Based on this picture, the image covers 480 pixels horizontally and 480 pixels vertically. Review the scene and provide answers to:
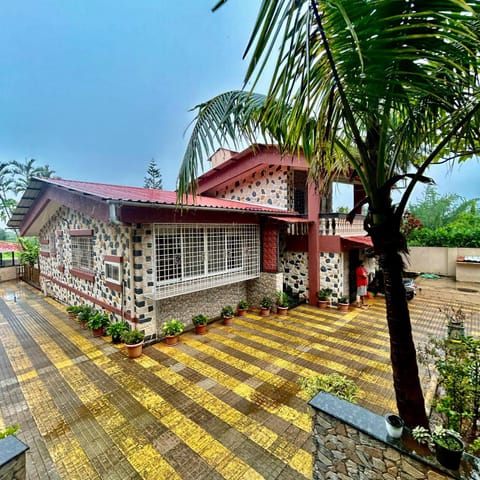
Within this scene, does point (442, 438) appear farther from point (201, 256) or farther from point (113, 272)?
point (113, 272)

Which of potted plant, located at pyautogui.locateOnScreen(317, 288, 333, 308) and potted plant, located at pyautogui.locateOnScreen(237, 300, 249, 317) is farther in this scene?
potted plant, located at pyautogui.locateOnScreen(317, 288, 333, 308)

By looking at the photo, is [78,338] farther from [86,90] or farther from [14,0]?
[86,90]

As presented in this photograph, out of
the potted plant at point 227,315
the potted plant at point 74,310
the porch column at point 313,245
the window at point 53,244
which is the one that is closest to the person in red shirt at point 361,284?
the porch column at point 313,245

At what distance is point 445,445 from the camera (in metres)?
2.26

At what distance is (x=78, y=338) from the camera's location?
26.3 ft

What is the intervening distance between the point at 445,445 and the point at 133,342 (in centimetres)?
651

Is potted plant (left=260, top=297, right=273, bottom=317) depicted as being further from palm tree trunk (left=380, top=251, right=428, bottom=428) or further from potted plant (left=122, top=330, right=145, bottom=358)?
palm tree trunk (left=380, top=251, right=428, bottom=428)

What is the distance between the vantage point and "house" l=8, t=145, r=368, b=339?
292 inches

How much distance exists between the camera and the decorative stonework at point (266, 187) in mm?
11641

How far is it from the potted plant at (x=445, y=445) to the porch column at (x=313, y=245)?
27.7 feet

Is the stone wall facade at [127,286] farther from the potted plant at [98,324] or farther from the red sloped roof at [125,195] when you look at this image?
the red sloped roof at [125,195]

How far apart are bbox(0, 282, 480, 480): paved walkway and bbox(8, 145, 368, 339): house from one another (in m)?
1.52

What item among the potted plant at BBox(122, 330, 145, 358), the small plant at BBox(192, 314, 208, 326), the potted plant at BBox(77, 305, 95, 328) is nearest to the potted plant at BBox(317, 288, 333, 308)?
the small plant at BBox(192, 314, 208, 326)

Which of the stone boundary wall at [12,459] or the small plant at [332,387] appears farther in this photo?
the small plant at [332,387]
